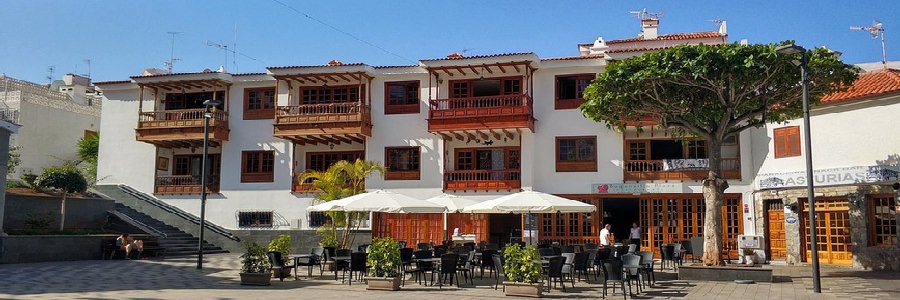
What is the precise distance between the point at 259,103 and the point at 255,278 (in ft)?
50.6

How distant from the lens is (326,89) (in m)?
30.1

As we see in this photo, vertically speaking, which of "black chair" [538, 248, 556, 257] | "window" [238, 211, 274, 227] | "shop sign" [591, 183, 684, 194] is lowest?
"black chair" [538, 248, 556, 257]

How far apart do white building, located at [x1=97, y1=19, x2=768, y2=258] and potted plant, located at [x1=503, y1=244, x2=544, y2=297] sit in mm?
12520

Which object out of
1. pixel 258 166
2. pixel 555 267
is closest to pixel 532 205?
pixel 555 267

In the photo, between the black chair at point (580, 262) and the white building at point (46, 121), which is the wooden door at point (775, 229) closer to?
the black chair at point (580, 262)

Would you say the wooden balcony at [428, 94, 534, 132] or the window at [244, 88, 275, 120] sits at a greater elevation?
the window at [244, 88, 275, 120]

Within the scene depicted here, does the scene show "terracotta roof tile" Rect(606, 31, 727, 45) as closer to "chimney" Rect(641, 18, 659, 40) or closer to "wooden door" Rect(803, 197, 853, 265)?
"chimney" Rect(641, 18, 659, 40)

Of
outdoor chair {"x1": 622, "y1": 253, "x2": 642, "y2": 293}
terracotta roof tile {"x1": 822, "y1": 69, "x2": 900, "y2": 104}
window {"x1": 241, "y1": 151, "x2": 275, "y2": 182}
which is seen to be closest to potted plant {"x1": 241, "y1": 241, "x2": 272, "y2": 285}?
outdoor chair {"x1": 622, "y1": 253, "x2": 642, "y2": 293}

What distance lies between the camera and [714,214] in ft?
61.2

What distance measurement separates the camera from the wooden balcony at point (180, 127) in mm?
29955

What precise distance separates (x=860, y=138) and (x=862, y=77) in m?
3.20

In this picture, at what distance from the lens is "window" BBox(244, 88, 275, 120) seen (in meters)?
30.5

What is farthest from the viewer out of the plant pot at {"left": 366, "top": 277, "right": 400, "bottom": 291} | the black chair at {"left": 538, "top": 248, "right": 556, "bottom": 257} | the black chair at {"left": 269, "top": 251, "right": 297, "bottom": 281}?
the black chair at {"left": 538, "top": 248, "right": 556, "bottom": 257}

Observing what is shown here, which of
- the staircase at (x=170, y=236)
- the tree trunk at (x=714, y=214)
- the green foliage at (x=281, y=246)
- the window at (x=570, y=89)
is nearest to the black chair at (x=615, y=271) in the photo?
the tree trunk at (x=714, y=214)
